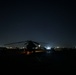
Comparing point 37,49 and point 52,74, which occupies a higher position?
point 37,49

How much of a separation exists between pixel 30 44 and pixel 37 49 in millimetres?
4384

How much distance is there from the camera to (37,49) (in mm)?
68625

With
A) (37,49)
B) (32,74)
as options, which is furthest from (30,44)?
(32,74)

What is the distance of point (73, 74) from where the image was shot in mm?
17703

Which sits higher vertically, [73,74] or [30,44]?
[30,44]

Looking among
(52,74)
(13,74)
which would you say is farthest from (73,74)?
(13,74)

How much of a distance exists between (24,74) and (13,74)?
1.16m

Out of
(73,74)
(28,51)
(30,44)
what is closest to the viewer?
(73,74)

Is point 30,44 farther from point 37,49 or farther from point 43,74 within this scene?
point 43,74

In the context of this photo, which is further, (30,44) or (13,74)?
(30,44)

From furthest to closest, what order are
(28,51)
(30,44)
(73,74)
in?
1. (30,44)
2. (28,51)
3. (73,74)

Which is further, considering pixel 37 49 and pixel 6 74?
pixel 37 49

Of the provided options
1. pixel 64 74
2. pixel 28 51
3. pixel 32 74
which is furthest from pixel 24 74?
pixel 28 51

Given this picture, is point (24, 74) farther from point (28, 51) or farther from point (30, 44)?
point (30, 44)
